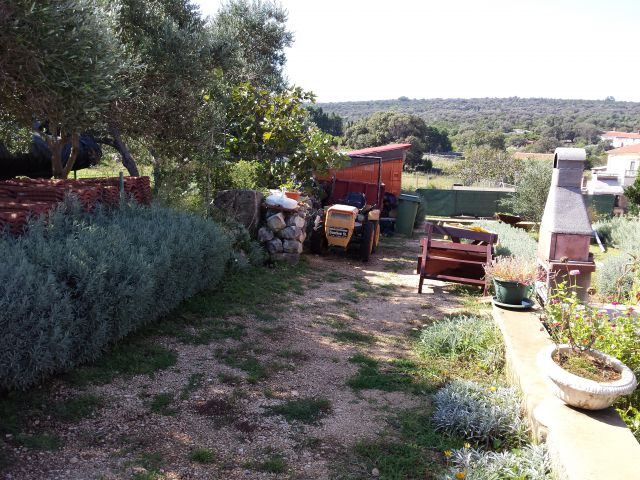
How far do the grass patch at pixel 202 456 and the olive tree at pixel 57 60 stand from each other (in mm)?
4358

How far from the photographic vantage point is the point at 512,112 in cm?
9225

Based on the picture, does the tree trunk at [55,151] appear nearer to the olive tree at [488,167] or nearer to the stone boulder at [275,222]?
the stone boulder at [275,222]

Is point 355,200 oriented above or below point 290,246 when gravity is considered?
above

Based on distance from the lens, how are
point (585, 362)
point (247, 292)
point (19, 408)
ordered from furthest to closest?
point (247, 292) → point (19, 408) → point (585, 362)

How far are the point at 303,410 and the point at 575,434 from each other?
198 centimetres

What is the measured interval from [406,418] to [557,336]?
1.35 metres

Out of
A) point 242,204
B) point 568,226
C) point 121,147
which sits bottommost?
point 242,204

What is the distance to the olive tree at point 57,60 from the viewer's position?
552cm

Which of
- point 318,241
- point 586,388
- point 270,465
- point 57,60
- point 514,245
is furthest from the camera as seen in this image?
point 318,241

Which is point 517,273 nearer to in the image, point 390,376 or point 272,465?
point 390,376

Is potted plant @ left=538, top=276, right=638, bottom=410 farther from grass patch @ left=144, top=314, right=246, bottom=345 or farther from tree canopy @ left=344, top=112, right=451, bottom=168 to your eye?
tree canopy @ left=344, top=112, right=451, bottom=168

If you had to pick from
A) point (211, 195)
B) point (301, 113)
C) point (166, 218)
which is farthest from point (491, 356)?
point (301, 113)

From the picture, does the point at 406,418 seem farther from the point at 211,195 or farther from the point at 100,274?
the point at 211,195

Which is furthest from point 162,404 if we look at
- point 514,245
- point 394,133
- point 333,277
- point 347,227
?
point 394,133
